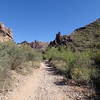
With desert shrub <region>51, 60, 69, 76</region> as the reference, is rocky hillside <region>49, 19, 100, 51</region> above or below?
above

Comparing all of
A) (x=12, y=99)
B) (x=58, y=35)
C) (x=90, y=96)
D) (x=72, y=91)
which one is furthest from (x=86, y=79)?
(x=58, y=35)

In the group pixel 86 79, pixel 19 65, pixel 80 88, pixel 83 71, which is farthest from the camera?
pixel 19 65

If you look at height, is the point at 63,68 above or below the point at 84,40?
below

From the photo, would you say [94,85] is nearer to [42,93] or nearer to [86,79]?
[86,79]

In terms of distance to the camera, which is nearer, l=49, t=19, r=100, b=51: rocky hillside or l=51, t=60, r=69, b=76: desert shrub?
l=51, t=60, r=69, b=76: desert shrub

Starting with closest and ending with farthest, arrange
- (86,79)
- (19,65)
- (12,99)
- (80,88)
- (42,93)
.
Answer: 1. (12,99)
2. (42,93)
3. (80,88)
4. (86,79)
5. (19,65)

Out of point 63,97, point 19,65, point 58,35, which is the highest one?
point 58,35

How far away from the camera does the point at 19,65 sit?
18547mm

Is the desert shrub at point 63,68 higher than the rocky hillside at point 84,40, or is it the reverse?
the rocky hillside at point 84,40

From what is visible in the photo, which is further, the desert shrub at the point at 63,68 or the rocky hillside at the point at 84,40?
the rocky hillside at the point at 84,40

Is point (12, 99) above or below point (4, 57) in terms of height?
below

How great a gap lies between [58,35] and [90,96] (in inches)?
3379

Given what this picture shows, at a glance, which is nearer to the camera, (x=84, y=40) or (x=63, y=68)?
(x=63, y=68)

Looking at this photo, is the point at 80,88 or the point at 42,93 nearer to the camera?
the point at 42,93
